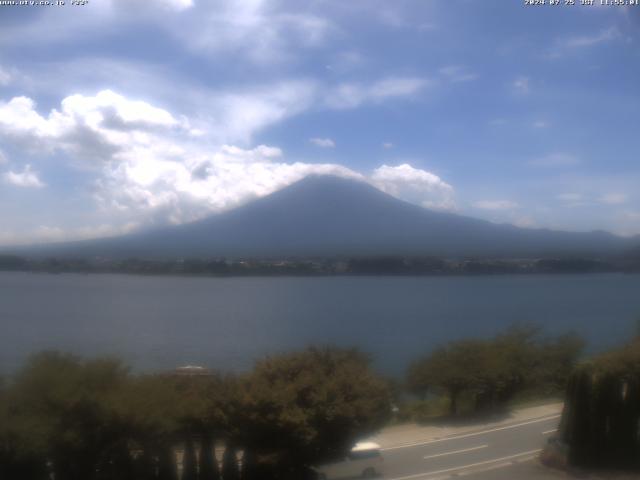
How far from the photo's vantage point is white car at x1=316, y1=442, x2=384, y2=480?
1142 cm

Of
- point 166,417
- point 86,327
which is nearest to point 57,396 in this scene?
point 166,417

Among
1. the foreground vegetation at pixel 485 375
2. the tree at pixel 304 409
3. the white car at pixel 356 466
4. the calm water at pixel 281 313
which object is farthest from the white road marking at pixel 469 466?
the calm water at pixel 281 313

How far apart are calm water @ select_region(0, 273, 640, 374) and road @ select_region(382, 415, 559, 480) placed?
22.3ft

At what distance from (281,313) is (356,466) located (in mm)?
35470

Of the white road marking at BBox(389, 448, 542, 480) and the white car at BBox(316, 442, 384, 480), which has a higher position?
the white car at BBox(316, 442, 384, 480)

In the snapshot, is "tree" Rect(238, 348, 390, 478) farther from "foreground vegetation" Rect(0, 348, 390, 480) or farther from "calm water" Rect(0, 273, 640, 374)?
"calm water" Rect(0, 273, 640, 374)

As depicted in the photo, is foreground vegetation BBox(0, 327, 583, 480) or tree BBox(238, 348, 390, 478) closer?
foreground vegetation BBox(0, 327, 583, 480)

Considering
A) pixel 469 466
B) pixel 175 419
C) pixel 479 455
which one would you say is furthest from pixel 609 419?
pixel 175 419

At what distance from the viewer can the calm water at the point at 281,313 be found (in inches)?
1219

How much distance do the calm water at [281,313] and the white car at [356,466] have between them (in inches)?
366

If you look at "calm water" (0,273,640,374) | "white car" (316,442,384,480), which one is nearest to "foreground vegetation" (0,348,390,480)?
"white car" (316,442,384,480)

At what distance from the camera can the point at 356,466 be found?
11648mm

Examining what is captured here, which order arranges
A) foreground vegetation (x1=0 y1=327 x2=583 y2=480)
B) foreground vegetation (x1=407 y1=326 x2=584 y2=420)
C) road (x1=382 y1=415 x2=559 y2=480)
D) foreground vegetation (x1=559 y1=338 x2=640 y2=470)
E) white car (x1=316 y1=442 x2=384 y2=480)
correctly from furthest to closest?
foreground vegetation (x1=407 y1=326 x2=584 y2=420)
white car (x1=316 y1=442 x2=384 y2=480)
road (x1=382 y1=415 x2=559 y2=480)
foreground vegetation (x1=559 y1=338 x2=640 y2=470)
foreground vegetation (x1=0 y1=327 x2=583 y2=480)

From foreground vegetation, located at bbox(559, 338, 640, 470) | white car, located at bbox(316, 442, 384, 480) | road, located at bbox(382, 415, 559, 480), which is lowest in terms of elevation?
road, located at bbox(382, 415, 559, 480)
